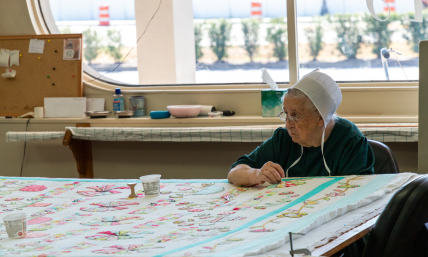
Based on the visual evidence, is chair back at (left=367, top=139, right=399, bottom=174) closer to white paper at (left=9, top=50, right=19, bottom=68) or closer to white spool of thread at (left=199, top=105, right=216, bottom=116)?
white spool of thread at (left=199, top=105, right=216, bottom=116)

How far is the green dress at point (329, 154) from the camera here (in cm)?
208

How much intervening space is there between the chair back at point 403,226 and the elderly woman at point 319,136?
0.64 meters

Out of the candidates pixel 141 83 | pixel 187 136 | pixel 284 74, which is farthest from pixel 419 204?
pixel 141 83

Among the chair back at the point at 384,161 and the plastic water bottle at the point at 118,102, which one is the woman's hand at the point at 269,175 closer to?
the chair back at the point at 384,161

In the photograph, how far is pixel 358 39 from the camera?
11.0 ft

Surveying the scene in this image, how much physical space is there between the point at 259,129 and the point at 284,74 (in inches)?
29.8

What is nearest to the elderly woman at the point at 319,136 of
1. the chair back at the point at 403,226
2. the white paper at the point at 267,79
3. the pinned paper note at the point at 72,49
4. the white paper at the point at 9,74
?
the chair back at the point at 403,226

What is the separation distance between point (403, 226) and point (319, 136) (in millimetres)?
810

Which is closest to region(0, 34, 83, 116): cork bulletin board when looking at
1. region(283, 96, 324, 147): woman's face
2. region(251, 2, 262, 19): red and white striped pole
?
region(251, 2, 262, 19): red and white striped pole

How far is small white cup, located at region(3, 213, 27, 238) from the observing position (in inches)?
56.4

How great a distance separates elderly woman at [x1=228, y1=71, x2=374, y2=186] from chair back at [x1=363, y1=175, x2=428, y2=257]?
2.11 ft

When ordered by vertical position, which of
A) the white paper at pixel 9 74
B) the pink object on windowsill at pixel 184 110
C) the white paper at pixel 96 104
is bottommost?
the pink object on windowsill at pixel 184 110

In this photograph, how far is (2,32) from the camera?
13.3ft

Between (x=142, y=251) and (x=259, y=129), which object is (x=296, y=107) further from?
(x=142, y=251)
